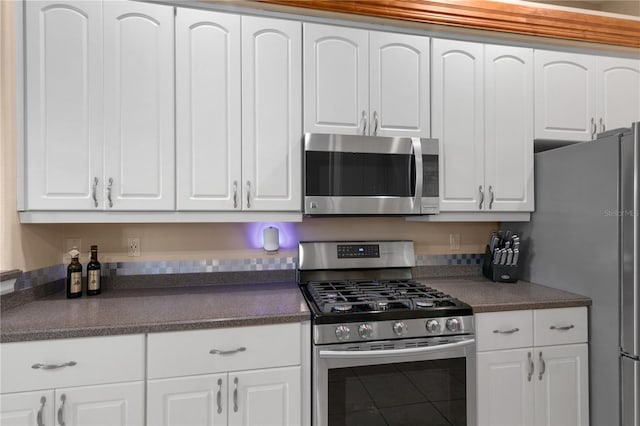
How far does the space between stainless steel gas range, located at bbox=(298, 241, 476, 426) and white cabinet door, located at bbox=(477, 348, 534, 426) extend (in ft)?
0.25

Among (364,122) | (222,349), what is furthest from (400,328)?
(364,122)

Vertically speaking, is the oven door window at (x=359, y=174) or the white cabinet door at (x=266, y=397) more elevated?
the oven door window at (x=359, y=174)

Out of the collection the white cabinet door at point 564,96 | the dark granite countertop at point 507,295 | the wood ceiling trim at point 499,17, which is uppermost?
the wood ceiling trim at point 499,17

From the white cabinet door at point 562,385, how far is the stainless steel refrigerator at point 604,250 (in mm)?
53

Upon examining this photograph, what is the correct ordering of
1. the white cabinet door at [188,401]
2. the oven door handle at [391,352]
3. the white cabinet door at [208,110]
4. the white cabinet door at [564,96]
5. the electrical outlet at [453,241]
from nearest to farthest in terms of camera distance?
the white cabinet door at [188,401]
the oven door handle at [391,352]
the white cabinet door at [208,110]
the white cabinet door at [564,96]
the electrical outlet at [453,241]

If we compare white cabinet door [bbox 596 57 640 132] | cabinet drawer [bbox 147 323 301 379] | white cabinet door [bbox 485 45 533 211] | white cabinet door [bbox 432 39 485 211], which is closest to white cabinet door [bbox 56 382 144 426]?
cabinet drawer [bbox 147 323 301 379]

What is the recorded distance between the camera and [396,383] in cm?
153

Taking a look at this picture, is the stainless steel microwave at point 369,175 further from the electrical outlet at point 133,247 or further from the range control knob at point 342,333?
the electrical outlet at point 133,247

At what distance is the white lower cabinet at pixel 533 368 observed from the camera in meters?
1.65

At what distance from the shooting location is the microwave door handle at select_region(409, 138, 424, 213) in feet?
6.15

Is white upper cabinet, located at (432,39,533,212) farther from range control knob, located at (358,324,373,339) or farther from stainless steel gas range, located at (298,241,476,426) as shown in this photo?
range control knob, located at (358,324,373,339)

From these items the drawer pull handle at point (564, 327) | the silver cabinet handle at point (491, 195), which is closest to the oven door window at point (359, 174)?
the silver cabinet handle at point (491, 195)

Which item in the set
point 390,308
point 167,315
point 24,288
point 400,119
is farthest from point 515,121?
Answer: point 24,288

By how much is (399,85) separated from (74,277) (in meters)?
2.07
